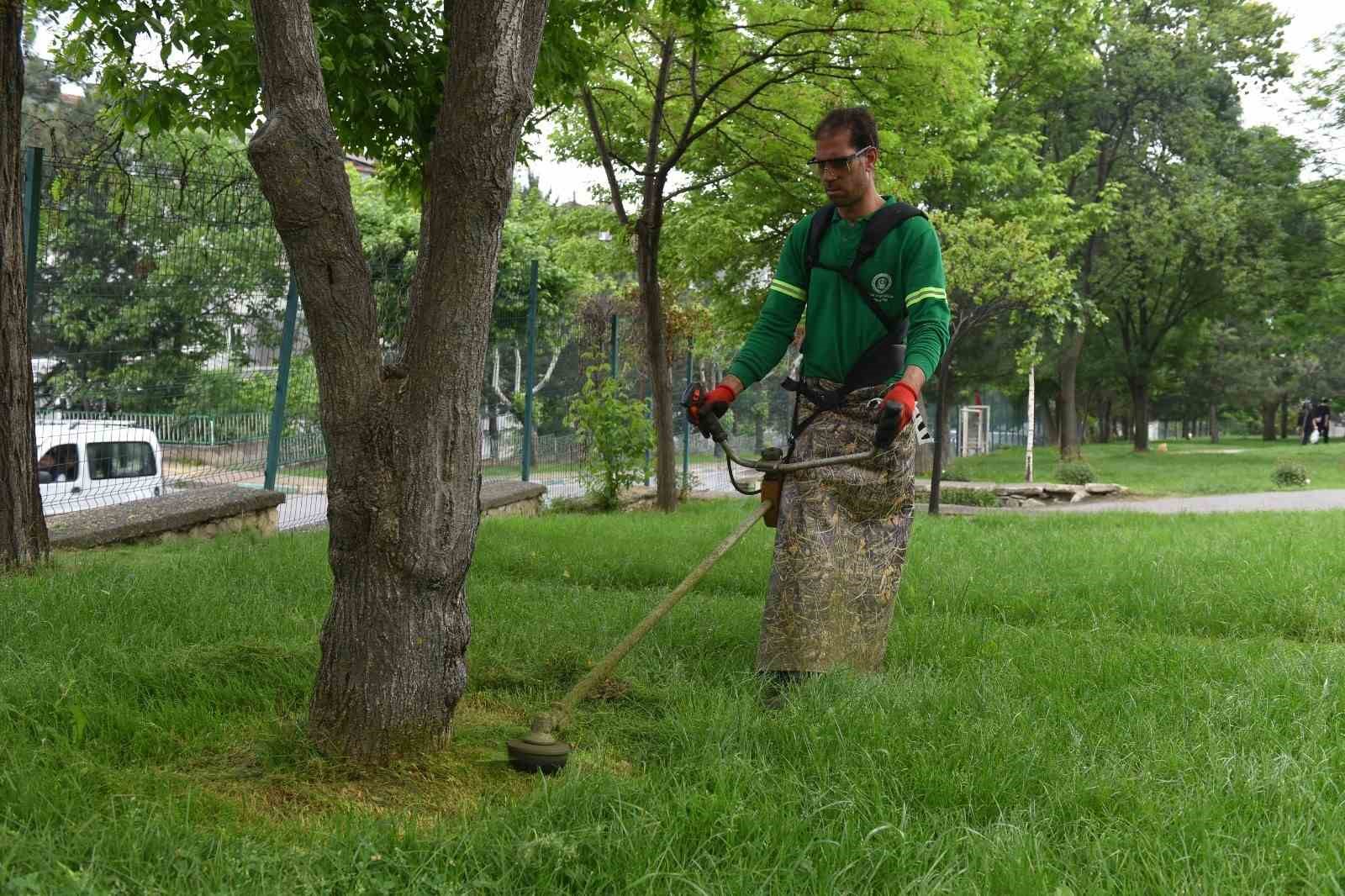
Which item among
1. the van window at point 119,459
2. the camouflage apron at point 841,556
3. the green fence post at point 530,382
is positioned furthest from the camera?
the green fence post at point 530,382

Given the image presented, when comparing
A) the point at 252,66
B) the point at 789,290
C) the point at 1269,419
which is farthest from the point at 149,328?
the point at 1269,419

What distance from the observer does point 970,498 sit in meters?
16.5

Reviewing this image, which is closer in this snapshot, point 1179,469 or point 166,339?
point 166,339

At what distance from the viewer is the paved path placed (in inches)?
568

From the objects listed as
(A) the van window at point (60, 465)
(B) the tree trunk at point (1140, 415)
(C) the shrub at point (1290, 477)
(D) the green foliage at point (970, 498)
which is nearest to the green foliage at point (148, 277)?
(A) the van window at point (60, 465)

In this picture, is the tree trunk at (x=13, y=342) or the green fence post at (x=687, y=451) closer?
the tree trunk at (x=13, y=342)

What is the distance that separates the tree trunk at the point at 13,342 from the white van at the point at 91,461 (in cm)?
250

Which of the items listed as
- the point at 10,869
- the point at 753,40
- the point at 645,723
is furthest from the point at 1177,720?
the point at 753,40

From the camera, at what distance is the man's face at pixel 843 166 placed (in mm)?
3943

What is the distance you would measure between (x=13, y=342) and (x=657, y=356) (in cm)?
759

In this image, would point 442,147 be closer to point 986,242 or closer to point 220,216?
point 220,216

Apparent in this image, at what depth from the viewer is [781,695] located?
3.78 m

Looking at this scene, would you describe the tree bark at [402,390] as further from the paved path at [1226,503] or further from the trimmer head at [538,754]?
the paved path at [1226,503]

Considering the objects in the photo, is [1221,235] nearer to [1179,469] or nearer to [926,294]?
[1179,469]
